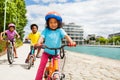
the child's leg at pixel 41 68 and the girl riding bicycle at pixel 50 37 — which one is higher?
the girl riding bicycle at pixel 50 37

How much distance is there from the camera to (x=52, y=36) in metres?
5.84

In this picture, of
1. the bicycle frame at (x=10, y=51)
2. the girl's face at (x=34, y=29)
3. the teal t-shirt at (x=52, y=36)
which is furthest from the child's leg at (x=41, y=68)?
the bicycle frame at (x=10, y=51)

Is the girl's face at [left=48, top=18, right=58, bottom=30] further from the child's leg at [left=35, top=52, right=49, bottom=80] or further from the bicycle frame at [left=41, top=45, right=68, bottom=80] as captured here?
the child's leg at [left=35, top=52, right=49, bottom=80]

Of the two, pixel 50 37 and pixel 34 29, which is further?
pixel 34 29

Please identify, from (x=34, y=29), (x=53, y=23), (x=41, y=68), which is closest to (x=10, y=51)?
(x=34, y=29)

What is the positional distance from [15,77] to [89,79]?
2.52m

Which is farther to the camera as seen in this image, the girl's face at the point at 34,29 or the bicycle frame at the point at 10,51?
the bicycle frame at the point at 10,51

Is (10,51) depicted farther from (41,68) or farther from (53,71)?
(53,71)

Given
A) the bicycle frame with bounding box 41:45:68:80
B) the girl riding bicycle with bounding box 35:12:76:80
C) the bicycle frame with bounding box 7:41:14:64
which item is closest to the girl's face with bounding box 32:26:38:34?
the bicycle frame with bounding box 7:41:14:64

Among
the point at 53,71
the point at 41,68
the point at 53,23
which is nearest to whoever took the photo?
the point at 53,71

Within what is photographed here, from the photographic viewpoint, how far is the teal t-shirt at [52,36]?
5816 millimetres

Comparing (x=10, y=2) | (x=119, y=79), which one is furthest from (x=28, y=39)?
(x=10, y=2)

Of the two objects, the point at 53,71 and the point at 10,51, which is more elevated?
the point at 10,51

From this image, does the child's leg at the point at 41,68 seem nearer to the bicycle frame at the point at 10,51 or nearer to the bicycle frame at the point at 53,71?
the bicycle frame at the point at 53,71
